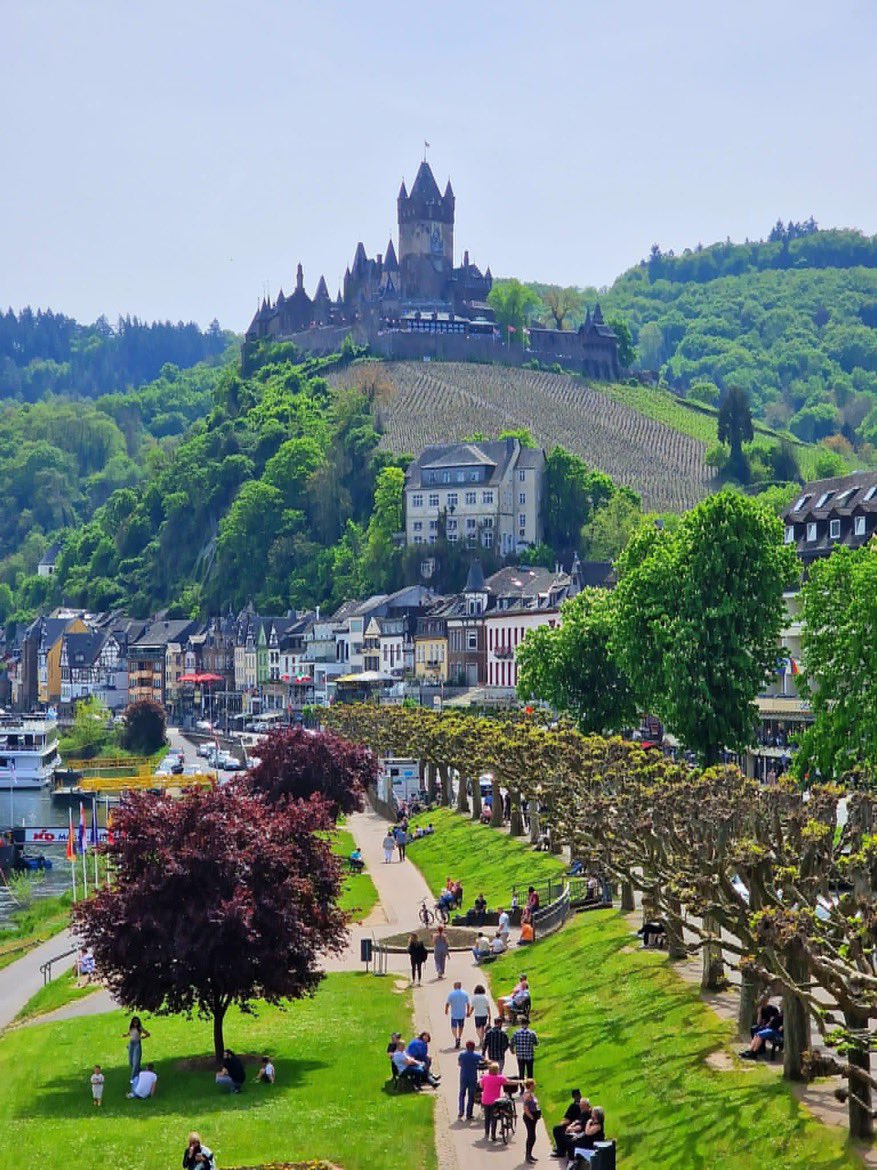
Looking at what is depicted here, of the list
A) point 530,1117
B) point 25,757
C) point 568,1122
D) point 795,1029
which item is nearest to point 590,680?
point 795,1029

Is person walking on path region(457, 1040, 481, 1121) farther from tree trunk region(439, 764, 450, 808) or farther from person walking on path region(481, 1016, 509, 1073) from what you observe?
tree trunk region(439, 764, 450, 808)

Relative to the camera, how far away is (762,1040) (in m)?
37.5

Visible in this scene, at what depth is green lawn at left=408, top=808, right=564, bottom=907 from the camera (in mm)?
72000

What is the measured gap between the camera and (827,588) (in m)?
71.2

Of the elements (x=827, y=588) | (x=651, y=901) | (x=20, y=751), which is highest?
(x=827, y=588)

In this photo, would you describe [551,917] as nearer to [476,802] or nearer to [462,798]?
[476,802]

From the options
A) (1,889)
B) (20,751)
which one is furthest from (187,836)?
A: (20,751)

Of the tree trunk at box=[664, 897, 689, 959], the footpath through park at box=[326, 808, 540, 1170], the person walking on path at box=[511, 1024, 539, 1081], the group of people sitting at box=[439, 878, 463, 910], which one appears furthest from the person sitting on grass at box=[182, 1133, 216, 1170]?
the group of people sitting at box=[439, 878, 463, 910]

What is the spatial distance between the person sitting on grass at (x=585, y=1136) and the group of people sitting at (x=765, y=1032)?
3902 mm

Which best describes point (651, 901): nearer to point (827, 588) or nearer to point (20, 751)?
point (827, 588)

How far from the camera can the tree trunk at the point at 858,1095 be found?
31.2 metres

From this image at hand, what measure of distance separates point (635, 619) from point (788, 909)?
50.8 metres

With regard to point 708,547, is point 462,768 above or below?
below

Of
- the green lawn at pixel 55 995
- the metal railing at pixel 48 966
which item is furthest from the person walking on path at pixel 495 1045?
the metal railing at pixel 48 966
